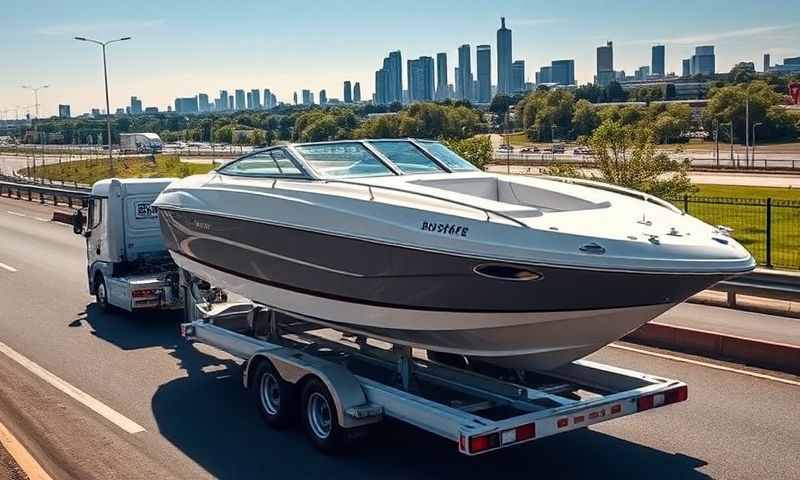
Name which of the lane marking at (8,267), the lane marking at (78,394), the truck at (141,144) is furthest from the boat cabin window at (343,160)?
the truck at (141,144)

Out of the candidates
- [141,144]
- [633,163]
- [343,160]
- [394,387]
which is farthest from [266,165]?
[141,144]

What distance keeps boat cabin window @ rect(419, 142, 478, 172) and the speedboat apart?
0.06ft

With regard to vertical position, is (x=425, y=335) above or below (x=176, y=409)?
above

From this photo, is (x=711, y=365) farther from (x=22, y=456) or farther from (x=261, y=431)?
(x=22, y=456)

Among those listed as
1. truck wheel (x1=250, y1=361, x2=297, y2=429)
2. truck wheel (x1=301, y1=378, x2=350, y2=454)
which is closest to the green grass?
truck wheel (x1=250, y1=361, x2=297, y2=429)

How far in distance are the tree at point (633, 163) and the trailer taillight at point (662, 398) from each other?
1600cm

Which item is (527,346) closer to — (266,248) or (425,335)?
(425,335)

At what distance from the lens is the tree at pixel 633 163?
2378cm

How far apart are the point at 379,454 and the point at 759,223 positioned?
21974mm

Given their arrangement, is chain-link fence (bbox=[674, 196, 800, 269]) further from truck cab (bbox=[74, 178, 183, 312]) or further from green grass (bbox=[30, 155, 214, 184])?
green grass (bbox=[30, 155, 214, 184])

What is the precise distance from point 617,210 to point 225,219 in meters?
4.18

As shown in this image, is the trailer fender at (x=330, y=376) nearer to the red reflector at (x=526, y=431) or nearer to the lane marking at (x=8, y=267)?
the red reflector at (x=526, y=431)

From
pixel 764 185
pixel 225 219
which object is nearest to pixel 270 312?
pixel 225 219

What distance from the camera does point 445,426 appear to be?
7078 mm
